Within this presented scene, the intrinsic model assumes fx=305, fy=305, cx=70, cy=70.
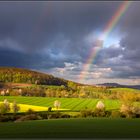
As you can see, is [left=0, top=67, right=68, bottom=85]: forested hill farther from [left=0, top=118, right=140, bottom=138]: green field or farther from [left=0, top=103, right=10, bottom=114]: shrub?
[left=0, top=118, right=140, bottom=138]: green field

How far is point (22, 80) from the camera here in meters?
176

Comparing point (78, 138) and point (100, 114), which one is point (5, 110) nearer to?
point (100, 114)

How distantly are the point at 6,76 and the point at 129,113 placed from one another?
11642cm

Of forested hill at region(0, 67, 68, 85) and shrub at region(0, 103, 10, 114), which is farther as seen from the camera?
forested hill at region(0, 67, 68, 85)

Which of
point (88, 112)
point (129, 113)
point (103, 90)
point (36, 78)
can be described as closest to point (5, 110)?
point (88, 112)

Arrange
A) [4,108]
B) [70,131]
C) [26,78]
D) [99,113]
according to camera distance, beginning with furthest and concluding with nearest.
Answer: [26,78], [4,108], [99,113], [70,131]

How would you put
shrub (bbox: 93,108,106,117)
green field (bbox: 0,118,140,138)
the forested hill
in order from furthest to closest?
the forested hill → shrub (bbox: 93,108,106,117) → green field (bbox: 0,118,140,138)

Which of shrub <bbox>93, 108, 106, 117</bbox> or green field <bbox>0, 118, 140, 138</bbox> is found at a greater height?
shrub <bbox>93, 108, 106, 117</bbox>

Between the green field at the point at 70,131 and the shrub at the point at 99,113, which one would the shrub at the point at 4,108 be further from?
the green field at the point at 70,131

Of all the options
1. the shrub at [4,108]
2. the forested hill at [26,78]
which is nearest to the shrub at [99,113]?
the shrub at [4,108]

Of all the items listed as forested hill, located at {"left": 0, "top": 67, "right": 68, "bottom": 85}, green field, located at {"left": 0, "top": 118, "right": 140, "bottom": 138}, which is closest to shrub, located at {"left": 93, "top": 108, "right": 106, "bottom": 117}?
green field, located at {"left": 0, "top": 118, "right": 140, "bottom": 138}

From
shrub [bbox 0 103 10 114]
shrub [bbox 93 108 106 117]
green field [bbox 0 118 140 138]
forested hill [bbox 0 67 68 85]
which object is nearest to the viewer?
green field [bbox 0 118 140 138]

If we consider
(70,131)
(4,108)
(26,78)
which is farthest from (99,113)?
(26,78)

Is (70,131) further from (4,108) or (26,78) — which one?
(26,78)
